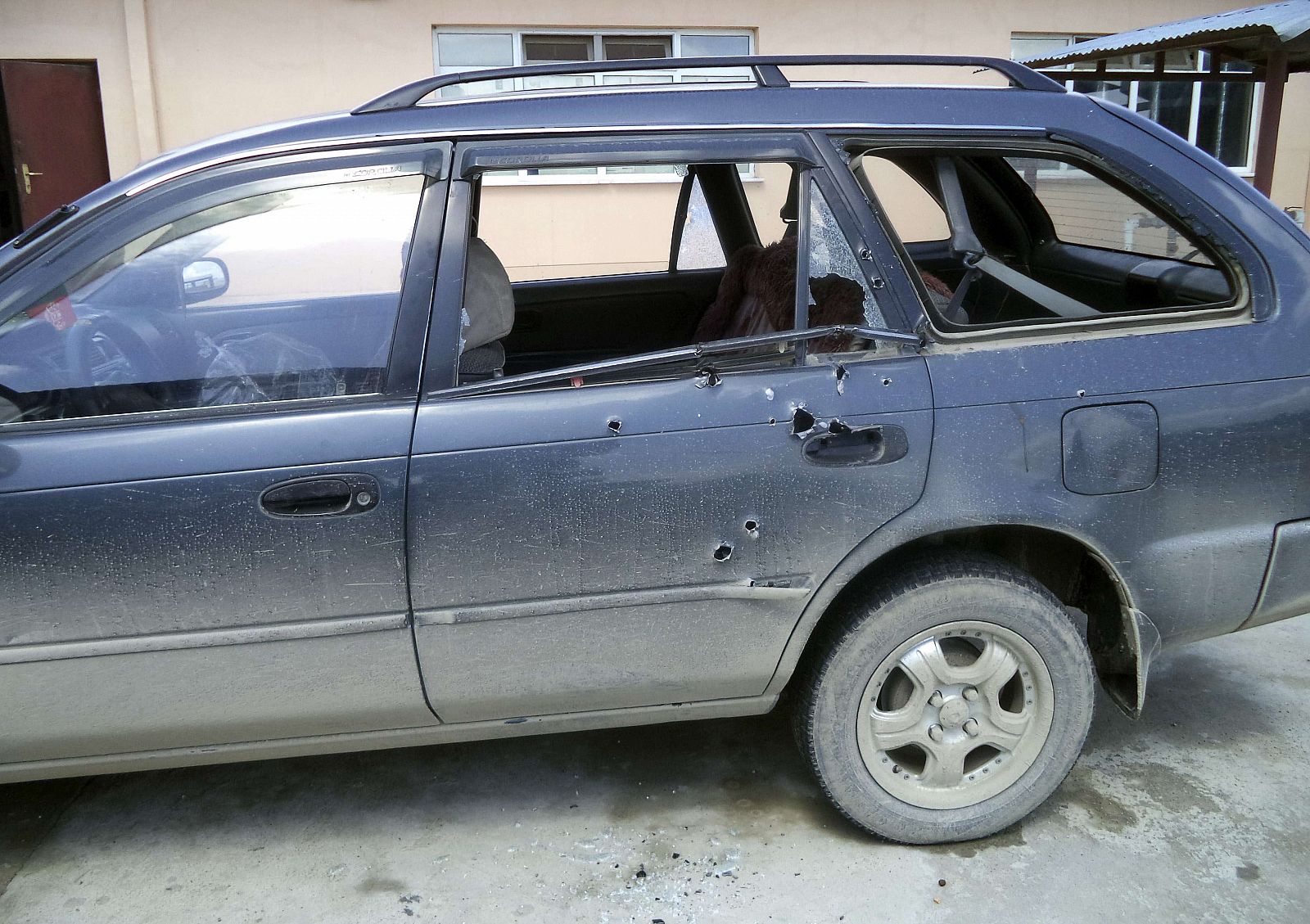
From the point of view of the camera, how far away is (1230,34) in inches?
213

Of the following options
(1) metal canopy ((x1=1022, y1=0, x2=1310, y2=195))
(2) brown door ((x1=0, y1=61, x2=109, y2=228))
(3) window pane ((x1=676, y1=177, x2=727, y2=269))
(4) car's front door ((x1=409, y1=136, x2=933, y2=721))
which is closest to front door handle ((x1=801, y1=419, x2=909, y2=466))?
(4) car's front door ((x1=409, y1=136, x2=933, y2=721))

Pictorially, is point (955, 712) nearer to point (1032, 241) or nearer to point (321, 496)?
point (321, 496)

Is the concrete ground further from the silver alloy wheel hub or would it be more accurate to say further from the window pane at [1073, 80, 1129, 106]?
the window pane at [1073, 80, 1129, 106]

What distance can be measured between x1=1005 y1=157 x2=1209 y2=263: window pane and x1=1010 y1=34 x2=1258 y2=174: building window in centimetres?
647

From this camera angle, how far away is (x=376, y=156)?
235cm

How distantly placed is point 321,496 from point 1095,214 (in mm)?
2520

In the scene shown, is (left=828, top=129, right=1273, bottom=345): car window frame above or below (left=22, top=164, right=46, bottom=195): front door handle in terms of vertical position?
below

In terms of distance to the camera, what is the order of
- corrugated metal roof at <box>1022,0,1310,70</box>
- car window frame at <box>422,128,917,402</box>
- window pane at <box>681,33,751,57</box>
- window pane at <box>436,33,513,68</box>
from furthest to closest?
window pane at <box>681,33,751,57</box> → window pane at <box>436,33,513,68</box> → corrugated metal roof at <box>1022,0,1310,70</box> → car window frame at <box>422,128,917,402</box>

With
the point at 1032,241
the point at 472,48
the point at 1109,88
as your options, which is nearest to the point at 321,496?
the point at 1032,241

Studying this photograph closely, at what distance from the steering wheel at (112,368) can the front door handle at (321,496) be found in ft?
1.18

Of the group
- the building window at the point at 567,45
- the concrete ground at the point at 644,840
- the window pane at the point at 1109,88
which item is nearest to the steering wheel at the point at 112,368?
the concrete ground at the point at 644,840

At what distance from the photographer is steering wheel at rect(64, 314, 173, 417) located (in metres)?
2.28

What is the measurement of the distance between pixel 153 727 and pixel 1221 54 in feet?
22.0

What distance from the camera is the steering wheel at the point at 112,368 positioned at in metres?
2.28
